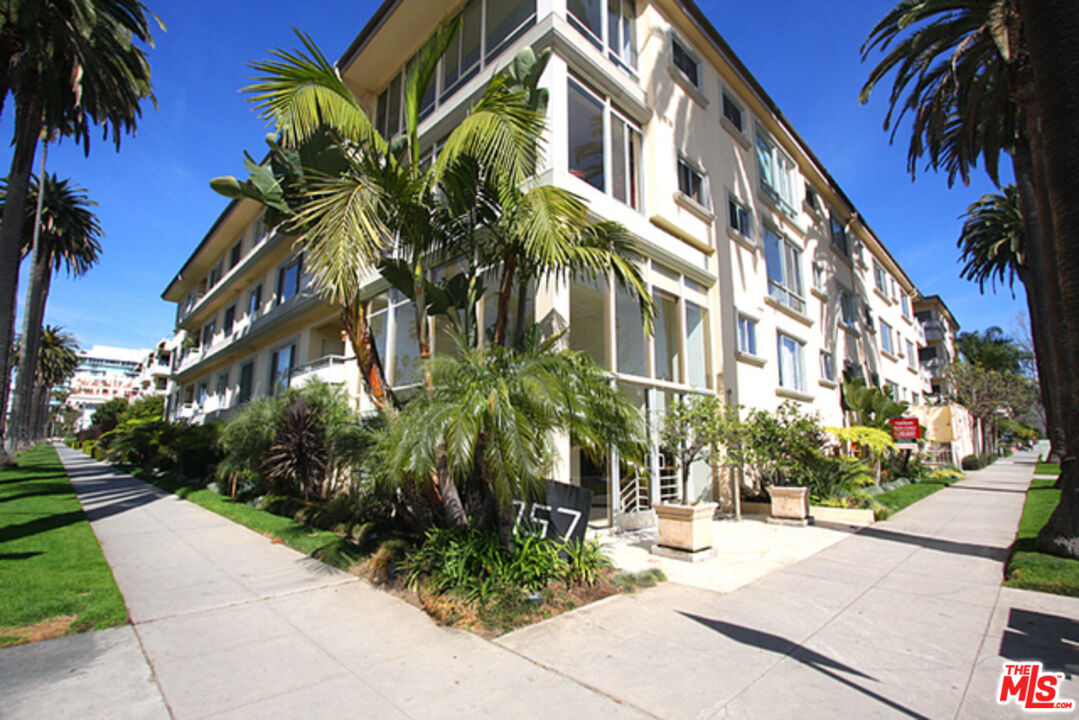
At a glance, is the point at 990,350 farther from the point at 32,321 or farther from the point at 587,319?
the point at 32,321

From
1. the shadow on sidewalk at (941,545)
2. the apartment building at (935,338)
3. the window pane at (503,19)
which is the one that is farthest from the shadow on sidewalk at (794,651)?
the apartment building at (935,338)

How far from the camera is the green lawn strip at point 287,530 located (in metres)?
7.33

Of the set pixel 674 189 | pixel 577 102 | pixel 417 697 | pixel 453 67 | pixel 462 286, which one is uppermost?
pixel 453 67

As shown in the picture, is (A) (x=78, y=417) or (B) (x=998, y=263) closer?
(B) (x=998, y=263)

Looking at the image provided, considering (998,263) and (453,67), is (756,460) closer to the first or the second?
(453,67)

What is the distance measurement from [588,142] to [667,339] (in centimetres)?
464

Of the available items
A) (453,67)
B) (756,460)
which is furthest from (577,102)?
(756,460)

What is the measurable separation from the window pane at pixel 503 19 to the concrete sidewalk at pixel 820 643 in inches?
424

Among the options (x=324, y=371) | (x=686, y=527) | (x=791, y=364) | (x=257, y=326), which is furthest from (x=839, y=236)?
(x=257, y=326)

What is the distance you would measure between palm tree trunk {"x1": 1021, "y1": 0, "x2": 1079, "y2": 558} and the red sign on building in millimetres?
11479

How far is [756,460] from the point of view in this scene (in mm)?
12102

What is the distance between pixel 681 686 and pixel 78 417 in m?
153

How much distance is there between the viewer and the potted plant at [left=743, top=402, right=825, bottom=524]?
1080cm

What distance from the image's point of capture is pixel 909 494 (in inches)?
631
